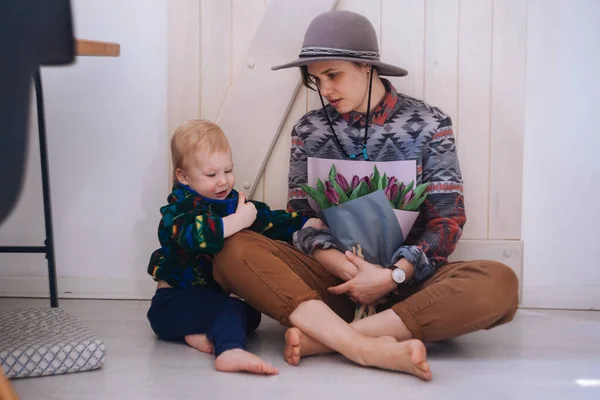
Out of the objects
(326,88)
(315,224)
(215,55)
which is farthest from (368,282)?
(215,55)

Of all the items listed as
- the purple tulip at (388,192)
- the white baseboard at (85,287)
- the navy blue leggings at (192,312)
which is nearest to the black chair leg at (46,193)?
the white baseboard at (85,287)

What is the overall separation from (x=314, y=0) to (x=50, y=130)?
94cm

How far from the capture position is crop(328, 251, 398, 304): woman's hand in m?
1.78

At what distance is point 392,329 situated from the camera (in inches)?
67.8

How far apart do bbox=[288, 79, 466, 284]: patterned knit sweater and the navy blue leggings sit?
0.83ft

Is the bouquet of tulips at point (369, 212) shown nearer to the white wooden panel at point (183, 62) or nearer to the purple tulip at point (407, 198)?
the purple tulip at point (407, 198)

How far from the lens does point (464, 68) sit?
2.27 metres

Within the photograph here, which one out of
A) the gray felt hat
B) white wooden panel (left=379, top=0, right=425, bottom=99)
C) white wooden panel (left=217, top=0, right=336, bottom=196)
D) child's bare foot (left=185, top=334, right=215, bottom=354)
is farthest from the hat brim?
child's bare foot (left=185, top=334, right=215, bottom=354)

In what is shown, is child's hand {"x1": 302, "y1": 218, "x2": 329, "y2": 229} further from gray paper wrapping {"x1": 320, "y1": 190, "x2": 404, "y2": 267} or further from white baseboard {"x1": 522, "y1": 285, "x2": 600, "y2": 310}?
white baseboard {"x1": 522, "y1": 285, "x2": 600, "y2": 310}

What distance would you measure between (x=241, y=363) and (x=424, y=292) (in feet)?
1.50

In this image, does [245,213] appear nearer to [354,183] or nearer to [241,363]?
[354,183]

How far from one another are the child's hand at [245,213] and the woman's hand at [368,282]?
27 cm

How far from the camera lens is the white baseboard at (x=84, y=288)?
241cm

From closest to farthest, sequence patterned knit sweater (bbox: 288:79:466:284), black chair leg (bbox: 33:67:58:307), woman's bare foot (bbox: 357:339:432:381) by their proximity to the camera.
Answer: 1. woman's bare foot (bbox: 357:339:432:381)
2. patterned knit sweater (bbox: 288:79:466:284)
3. black chair leg (bbox: 33:67:58:307)
